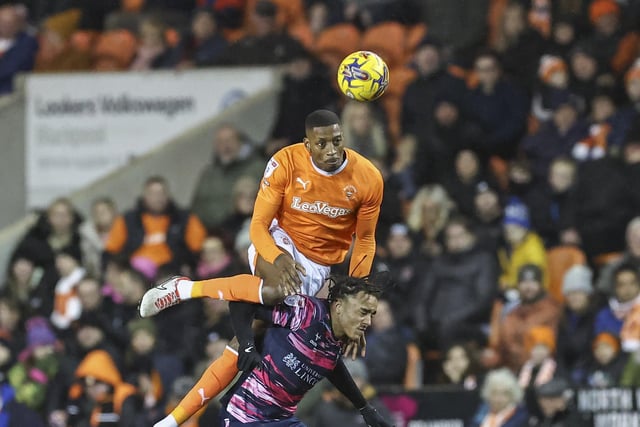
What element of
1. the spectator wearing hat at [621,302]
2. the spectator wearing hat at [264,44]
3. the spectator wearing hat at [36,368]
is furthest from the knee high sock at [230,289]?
the spectator wearing hat at [264,44]

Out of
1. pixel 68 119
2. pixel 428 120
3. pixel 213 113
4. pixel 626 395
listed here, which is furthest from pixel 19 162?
pixel 626 395

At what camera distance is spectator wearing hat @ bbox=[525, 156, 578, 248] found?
14.7m

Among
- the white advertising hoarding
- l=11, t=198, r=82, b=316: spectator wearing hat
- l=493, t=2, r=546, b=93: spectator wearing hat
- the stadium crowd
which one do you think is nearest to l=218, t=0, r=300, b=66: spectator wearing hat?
the stadium crowd

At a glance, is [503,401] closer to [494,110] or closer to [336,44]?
[494,110]

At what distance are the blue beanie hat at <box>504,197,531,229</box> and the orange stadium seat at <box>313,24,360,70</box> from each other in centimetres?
299

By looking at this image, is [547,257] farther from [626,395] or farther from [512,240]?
[626,395]

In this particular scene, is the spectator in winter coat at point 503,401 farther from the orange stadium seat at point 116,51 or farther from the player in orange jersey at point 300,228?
the orange stadium seat at point 116,51

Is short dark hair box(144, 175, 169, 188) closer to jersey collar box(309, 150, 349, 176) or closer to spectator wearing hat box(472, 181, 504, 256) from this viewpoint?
spectator wearing hat box(472, 181, 504, 256)

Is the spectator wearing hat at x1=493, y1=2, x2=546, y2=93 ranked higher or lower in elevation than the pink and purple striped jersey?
higher

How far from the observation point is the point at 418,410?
521 inches

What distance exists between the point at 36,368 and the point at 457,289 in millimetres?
4016

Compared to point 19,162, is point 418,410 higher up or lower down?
lower down

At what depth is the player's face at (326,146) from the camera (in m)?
10.1

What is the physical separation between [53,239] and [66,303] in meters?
0.98
